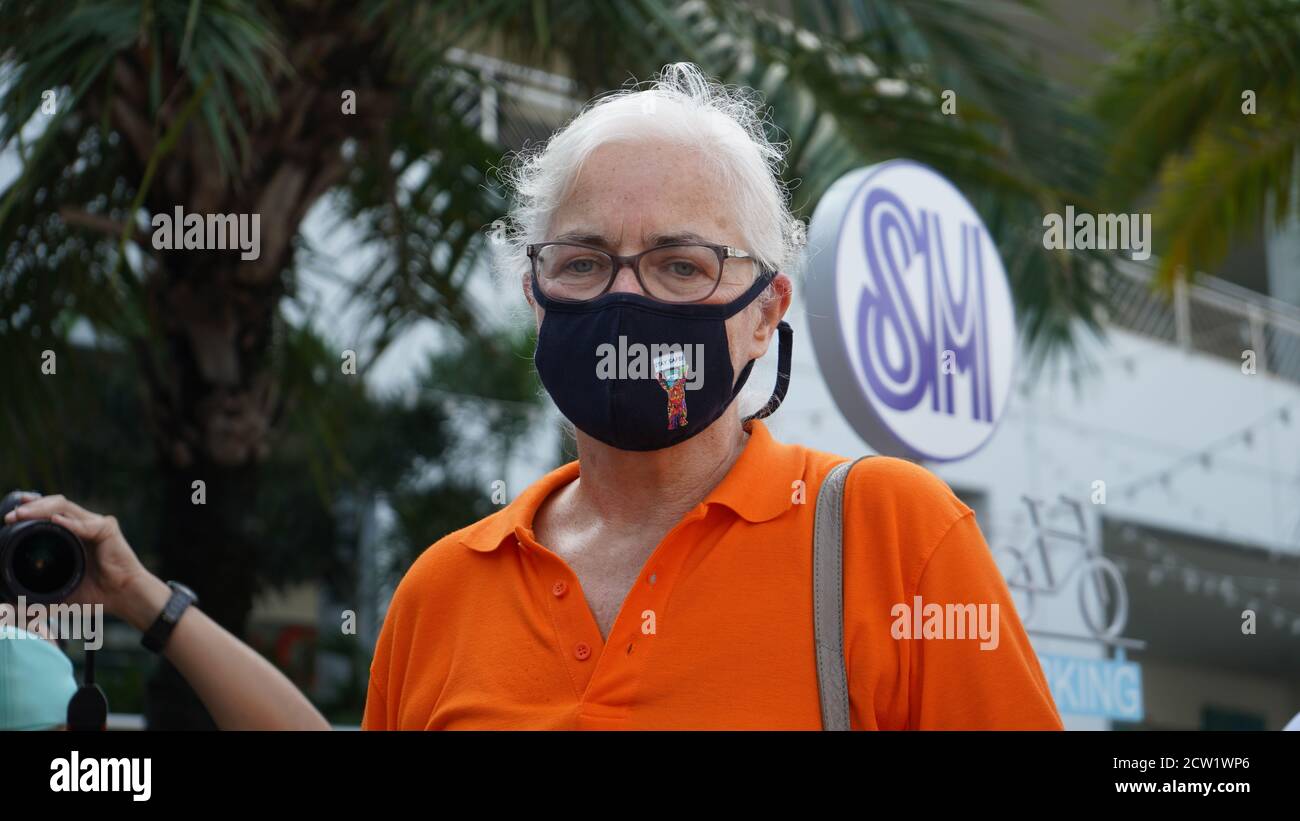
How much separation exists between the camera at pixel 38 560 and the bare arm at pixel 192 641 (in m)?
0.03

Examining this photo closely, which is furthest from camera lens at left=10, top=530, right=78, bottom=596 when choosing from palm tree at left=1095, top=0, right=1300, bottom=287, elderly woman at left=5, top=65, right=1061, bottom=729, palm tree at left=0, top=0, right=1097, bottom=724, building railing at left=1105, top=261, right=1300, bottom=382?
building railing at left=1105, top=261, right=1300, bottom=382

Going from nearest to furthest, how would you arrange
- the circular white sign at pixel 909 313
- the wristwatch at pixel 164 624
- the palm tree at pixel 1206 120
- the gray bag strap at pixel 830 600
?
the gray bag strap at pixel 830 600
the wristwatch at pixel 164 624
the circular white sign at pixel 909 313
the palm tree at pixel 1206 120

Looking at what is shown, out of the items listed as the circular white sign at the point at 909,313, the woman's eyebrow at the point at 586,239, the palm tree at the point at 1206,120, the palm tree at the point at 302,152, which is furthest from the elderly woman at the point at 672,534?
the palm tree at the point at 1206,120

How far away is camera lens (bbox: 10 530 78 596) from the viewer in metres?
2.39

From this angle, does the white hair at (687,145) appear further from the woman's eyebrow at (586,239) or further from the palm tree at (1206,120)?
the palm tree at (1206,120)

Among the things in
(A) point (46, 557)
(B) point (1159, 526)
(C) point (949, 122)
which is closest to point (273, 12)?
(C) point (949, 122)

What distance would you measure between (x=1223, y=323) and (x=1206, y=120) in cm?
737

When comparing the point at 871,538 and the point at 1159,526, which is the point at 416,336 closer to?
the point at 1159,526

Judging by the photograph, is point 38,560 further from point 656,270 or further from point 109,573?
point 656,270

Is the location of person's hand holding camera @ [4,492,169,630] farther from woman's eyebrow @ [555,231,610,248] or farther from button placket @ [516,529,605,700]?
woman's eyebrow @ [555,231,610,248]

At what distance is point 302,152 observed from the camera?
5.02 m

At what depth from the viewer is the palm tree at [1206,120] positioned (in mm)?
7137
